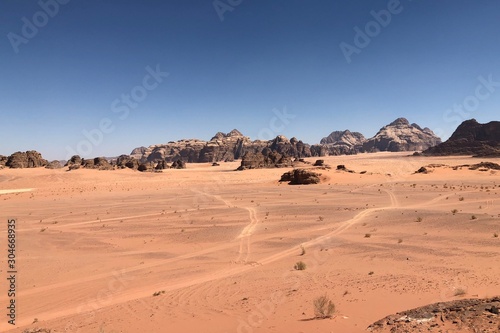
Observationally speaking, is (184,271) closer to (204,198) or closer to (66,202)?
(204,198)

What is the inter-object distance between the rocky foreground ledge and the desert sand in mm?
563

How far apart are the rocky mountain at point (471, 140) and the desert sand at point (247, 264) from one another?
9719cm

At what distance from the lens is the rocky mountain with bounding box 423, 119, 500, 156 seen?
4075 inches

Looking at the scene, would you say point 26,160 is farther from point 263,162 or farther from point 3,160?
point 263,162

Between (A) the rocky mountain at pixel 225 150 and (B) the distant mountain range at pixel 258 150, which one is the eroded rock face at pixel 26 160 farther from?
(A) the rocky mountain at pixel 225 150

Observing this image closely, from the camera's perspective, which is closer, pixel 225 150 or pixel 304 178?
pixel 304 178

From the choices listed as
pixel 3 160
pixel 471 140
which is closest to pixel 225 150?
pixel 3 160

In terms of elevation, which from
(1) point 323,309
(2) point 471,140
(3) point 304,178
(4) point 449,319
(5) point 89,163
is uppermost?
(2) point 471,140

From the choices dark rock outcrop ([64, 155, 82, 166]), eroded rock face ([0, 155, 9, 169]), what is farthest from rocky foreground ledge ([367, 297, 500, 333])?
eroded rock face ([0, 155, 9, 169])

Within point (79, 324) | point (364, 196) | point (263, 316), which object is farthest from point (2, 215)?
Result: point (364, 196)

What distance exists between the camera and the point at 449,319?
18.6ft

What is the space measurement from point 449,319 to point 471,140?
131 m

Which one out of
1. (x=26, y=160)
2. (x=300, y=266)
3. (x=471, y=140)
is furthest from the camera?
(x=471, y=140)

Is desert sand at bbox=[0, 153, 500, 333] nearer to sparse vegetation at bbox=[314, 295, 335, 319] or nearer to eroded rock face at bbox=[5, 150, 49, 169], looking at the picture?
sparse vegetation at bbox=[314, 295, 335, 319]
